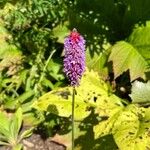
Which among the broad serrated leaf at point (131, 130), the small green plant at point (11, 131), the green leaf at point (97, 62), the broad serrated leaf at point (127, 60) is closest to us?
the broad serrated leaf at point (131, 130)

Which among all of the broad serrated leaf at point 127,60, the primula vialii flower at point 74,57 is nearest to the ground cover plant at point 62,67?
the broad serrated leaf at point 127,60

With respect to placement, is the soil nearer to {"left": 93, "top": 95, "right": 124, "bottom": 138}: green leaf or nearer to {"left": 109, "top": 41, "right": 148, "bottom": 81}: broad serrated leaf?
{"left": 93, "top": 95, "right": 124, "bottom": 138}: green leaf

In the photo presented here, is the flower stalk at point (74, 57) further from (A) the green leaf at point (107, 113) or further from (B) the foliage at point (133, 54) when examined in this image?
(B) the foliage at point (133, 54)

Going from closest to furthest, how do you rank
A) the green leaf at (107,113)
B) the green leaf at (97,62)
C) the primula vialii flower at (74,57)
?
the primula vialii flower at (74,57)
the green leaf at (107,113)
the green leaf at (97,62)

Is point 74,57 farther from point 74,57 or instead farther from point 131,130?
point 131,130

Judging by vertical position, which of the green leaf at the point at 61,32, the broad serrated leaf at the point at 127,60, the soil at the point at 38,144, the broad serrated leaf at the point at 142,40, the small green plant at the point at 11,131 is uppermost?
the green leaf at the point at 61,32

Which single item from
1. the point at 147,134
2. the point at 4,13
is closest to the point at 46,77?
the point at 4,13

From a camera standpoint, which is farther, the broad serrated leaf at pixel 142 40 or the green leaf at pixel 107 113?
the broad serrated leaf at pixel 142 40

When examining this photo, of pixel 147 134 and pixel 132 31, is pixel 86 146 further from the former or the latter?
pixel 132 31

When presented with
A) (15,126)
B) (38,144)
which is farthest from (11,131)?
(38,144)
